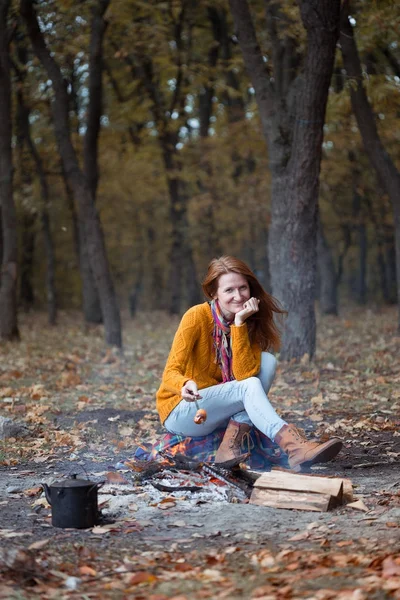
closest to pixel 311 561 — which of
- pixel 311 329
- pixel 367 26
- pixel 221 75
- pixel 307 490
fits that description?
pixel 307 490

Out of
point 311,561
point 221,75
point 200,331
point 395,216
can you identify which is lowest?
point 311,561

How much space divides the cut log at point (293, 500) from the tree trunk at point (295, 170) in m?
6.83

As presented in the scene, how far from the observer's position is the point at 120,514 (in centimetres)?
512

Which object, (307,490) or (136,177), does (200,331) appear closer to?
(307,490)

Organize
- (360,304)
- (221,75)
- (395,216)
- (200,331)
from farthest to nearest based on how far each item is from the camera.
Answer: (360,304) < (221,75) < (395,216) < (200,331)

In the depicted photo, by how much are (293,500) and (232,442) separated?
92cm

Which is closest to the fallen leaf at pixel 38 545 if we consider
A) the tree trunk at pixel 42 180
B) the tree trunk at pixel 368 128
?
the tree trunk at pixel 368 128

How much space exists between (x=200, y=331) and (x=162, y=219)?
1297 inches

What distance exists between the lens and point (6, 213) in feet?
55.1

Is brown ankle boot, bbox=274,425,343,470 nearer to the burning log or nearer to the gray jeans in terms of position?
the gray jeans

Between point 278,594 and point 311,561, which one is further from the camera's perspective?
point 311,561

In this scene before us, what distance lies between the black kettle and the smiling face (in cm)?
185

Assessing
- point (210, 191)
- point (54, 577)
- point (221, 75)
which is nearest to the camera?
point (54, 577)

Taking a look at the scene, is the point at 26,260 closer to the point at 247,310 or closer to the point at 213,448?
the point at 213,448
